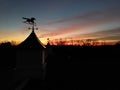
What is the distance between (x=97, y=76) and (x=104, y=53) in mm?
14328

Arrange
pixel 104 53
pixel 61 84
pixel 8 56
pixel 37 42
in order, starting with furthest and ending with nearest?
pixel 8 56 → pixel 104 53 → pixel 37 42 → pixel 61 84

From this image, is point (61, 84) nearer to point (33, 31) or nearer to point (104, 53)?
point (33, 31)

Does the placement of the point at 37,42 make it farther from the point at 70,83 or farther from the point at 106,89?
the point at 106,89

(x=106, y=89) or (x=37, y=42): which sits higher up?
(x=37, y=42)

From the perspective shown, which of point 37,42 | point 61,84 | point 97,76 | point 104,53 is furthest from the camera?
point 104,53

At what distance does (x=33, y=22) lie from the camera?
60.2 ft

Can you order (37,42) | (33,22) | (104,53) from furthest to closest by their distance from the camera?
(104,53), (33,22), (37,42)

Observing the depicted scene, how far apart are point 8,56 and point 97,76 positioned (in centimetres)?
2703

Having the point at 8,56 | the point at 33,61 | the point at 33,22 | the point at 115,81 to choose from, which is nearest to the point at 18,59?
the point at 33,61

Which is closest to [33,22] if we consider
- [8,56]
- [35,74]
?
[35,74]

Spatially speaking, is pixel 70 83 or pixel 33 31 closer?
pixel 70 83

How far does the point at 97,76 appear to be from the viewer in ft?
49.6

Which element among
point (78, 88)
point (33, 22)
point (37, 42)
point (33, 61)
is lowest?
point (78, 88)

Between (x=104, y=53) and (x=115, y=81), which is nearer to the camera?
(x=115, y=81)
